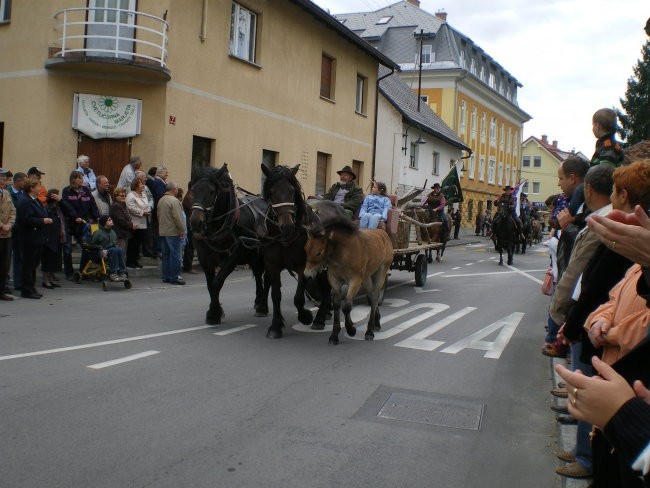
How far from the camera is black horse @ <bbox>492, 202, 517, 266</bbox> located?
22.8m

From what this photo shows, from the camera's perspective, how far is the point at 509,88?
66625 mm

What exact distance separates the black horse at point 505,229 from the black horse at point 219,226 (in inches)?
605

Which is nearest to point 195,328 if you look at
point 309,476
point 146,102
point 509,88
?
point 309,476

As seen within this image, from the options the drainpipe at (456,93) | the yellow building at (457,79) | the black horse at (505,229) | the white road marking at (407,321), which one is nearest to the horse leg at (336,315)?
the white road marking at (407,321)

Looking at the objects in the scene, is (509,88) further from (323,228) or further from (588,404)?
(588,404)

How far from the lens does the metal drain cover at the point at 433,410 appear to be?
5262 millimetres

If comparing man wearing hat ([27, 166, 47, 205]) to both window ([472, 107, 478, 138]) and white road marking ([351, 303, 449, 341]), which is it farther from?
window ([472, 107, 478, 138])

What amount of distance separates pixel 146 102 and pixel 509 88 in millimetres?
56422

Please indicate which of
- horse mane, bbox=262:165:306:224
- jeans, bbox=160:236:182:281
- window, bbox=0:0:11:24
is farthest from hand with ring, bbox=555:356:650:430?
window, bbox=0:0:11:24

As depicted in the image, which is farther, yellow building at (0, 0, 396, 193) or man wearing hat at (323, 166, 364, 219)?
yellow building at (0, 0, 396, 193)

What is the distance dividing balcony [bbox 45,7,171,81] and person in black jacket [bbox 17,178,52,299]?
577cm

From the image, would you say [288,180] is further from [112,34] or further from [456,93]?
[456,93]

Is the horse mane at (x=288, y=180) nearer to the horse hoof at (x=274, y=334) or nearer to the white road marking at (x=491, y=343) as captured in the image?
the horse hoof at (x=274, y=334)

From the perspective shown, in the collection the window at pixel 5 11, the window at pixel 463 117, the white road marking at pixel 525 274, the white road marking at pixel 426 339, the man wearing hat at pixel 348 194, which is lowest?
the white road marking at pixel 426 339
